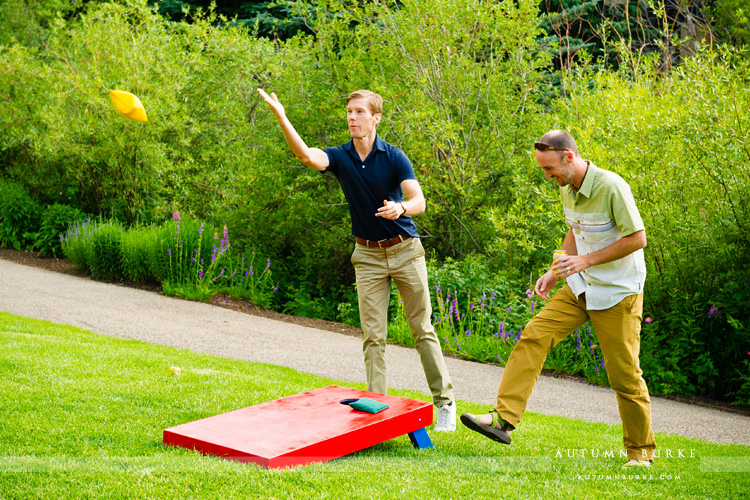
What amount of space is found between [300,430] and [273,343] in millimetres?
4446

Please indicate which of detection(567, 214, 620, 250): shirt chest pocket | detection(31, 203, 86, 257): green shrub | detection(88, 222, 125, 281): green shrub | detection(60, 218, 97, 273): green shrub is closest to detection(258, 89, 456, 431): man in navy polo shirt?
detection(567, 214, 620, 250): shirt chest pocket

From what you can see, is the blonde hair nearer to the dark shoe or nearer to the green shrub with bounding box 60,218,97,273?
the dark shoe

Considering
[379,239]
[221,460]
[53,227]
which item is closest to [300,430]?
[221,460]

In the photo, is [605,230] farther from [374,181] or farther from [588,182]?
[374,181]

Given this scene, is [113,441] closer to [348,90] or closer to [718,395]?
[718,395]

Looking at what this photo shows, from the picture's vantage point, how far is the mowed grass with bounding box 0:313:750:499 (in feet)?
12.0

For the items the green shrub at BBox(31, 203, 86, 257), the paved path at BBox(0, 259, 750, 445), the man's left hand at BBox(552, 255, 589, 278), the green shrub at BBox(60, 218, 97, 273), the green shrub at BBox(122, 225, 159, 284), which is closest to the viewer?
the man's left hand at BBox(552, 255, 589, 278)

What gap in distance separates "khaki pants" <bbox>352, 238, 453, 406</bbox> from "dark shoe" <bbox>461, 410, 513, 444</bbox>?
0.71 m

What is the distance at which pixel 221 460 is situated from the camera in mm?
3885

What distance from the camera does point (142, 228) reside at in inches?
484

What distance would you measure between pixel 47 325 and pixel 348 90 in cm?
520

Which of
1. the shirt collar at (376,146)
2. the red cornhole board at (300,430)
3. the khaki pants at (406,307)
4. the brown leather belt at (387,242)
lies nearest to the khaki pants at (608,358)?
the red cornhole board at (300,430)

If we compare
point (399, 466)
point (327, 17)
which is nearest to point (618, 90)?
point (327, 17)

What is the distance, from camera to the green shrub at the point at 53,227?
13406 millimetres
